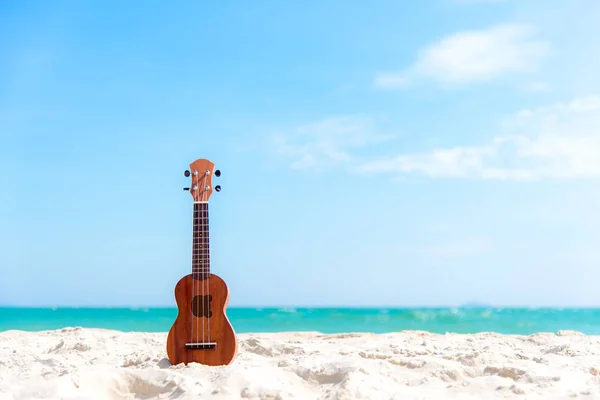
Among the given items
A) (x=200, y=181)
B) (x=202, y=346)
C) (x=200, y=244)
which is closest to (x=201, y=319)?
(x=202, y=346)

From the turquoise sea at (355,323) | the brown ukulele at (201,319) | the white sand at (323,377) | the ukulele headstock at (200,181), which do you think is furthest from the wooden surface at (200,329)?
the turquoise sea at (355,323)

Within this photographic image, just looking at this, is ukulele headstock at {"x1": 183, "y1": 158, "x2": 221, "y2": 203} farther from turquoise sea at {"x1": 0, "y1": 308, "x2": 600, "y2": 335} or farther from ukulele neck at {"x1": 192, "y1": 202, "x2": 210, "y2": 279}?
turquoise sea at {"x1": 0, "y1": 308, "x2": 600, "y2": 335}

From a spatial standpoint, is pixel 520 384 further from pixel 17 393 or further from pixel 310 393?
pixel 17 393

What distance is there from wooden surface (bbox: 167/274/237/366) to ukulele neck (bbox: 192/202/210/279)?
6cm

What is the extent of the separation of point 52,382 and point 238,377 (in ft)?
3.79

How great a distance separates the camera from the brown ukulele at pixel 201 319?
4398 mm

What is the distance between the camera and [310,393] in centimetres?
361

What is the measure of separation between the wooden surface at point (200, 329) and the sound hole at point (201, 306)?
Answer: 0.02m

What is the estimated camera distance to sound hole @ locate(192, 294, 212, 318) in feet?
14.6

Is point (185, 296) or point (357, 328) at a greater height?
point (185, 296)

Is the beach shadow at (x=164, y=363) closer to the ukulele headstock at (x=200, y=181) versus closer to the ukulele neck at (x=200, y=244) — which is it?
the ukulele neck at (x=200, y=244)

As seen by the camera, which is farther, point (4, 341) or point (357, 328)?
point (357, 328)

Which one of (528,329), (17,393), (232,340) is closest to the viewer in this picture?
(17,393)

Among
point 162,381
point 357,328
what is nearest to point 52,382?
point 162,381
